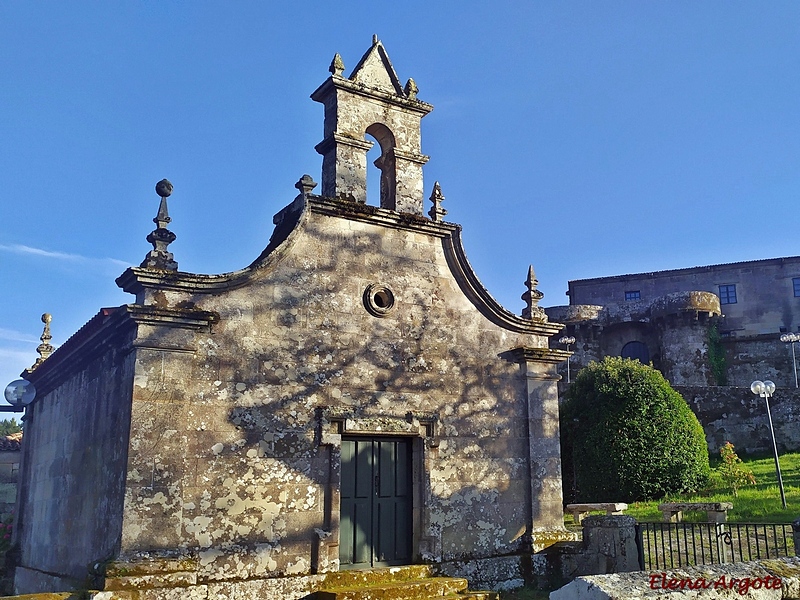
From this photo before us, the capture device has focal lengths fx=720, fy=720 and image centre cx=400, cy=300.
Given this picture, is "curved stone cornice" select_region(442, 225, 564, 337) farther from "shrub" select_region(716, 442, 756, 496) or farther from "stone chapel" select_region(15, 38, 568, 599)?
"shrub" select_region(716, 442, 756, 496)

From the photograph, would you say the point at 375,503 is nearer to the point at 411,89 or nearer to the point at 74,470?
the point at 74,470

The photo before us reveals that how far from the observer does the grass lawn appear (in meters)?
14.7

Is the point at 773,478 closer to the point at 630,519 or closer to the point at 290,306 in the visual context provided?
the point at 630,519

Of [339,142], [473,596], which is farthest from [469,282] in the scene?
[473,596]

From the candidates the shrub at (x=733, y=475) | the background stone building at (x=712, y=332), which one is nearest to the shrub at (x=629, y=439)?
the shrub at (x=733, y=475)

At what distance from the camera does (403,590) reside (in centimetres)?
944

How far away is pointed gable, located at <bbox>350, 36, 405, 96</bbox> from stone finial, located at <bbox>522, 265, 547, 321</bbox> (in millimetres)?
3944

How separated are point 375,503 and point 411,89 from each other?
6.91 meters

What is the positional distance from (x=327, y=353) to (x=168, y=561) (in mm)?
3390

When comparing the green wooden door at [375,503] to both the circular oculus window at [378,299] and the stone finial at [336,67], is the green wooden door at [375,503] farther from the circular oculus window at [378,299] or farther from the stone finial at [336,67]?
the stone finial at [336,67]

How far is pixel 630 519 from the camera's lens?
10.7 m

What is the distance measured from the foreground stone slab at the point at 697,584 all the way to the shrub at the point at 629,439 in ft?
48.6

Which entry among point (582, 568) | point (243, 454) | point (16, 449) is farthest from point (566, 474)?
point (16, 449)

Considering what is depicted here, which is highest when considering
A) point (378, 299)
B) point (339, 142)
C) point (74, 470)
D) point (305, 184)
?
point (339, 142)
